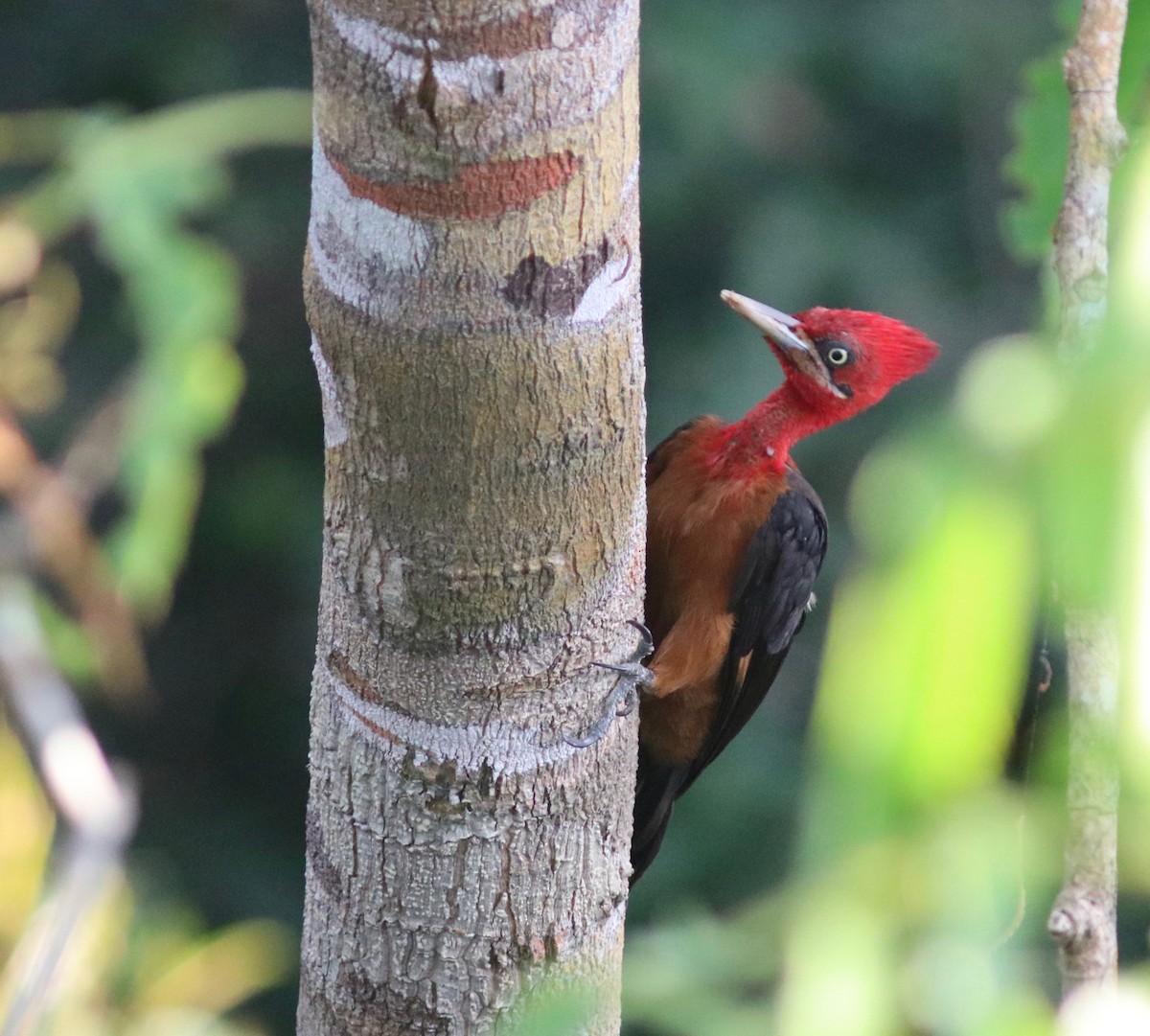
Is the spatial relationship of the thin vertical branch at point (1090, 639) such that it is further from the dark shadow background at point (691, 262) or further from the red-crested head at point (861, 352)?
the dark shadow background at point (691, 262)

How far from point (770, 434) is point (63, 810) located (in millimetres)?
1948

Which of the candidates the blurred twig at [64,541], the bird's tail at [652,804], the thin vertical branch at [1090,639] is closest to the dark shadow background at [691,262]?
the bird's tail at [652,804]

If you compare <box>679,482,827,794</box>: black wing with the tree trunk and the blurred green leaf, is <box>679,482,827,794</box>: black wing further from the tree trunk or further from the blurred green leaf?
the blurred green leaf

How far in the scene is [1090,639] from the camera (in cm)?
74

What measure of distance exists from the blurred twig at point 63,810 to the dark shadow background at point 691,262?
2973 millimetres

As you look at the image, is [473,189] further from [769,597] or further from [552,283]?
[769,597]

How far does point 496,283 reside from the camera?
123 centimetres

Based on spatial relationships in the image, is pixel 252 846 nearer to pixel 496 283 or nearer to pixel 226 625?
pixel 226 625

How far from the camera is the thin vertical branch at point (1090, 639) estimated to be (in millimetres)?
648

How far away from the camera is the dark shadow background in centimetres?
450

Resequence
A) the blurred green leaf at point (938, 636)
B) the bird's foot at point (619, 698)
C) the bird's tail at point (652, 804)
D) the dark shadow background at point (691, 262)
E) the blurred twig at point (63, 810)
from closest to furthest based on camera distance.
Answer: the blurred green leaf at point (938, 636)
the blurred twig at point (63, 810)
the bird's foot at point (619, 698)
the bird's tail at point (652, 804)
the dark shadow background at point (691, 262)

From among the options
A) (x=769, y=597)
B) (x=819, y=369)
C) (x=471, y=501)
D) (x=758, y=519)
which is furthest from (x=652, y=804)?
(x=471, y=501)

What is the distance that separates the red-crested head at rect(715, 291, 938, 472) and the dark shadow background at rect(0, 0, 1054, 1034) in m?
1.32

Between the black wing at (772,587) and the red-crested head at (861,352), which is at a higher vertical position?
the red-crested head at (861,352)
